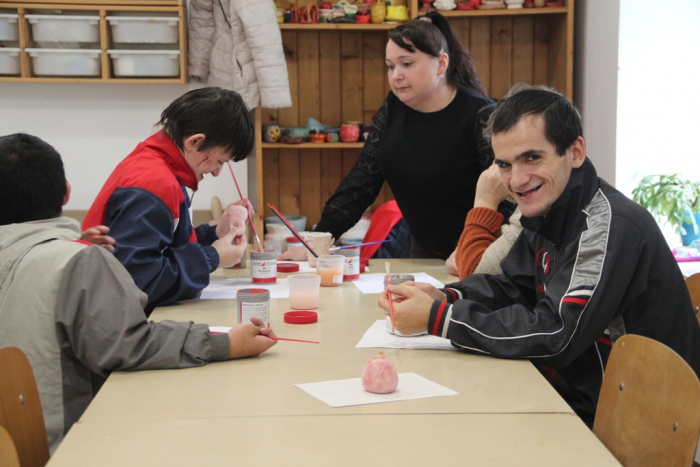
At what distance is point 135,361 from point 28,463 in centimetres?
25

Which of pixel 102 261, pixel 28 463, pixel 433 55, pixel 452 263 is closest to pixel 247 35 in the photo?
pixel 433 55

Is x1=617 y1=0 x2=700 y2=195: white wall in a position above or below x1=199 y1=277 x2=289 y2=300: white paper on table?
above

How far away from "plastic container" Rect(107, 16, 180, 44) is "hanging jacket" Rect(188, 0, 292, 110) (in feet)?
0.38

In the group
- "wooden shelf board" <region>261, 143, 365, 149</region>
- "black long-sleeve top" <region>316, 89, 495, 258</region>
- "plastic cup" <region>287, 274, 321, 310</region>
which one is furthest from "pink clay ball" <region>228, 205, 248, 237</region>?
"wooden shelf board" <region>261, 143, 365, 149</region>

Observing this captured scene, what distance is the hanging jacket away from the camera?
378 centimetres

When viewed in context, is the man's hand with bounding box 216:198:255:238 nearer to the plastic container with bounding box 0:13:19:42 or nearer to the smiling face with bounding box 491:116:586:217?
the smiling face with bounding box 491:116:586:217

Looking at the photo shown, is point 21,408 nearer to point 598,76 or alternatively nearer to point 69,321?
point 69,321

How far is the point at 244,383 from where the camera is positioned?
1292mm

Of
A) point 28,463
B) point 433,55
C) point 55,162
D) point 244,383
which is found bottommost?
point 28,463

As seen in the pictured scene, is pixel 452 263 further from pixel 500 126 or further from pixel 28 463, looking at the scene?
pixel 28 463

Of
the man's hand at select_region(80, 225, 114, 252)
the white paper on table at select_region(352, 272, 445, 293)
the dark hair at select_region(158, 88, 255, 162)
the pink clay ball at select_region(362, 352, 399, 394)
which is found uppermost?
the dark hair at select_region(158, 88, 255, 162)

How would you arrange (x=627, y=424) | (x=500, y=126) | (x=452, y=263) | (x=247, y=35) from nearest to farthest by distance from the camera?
(x=627, y=424), (x=500, y=126), (x=452, y=263), (x=247, y=35)

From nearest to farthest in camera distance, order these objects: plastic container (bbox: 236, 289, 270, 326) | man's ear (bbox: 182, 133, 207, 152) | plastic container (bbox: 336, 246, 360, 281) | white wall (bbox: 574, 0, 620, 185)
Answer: plastic container (bbox: 236, 289, 270, 326) → man's ear (bbox: 182, 133, 207, 152) → plastic container (bbox: 336, 246, 360, 281) → white wall (bbox: 574, 0, 620, 185)

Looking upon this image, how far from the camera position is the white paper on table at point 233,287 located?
2080 mm
